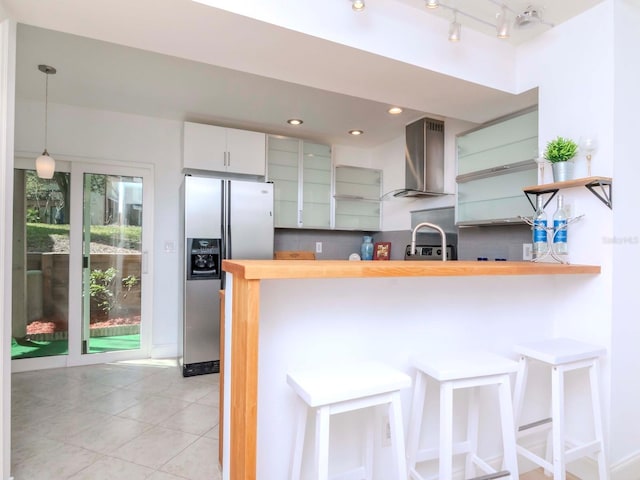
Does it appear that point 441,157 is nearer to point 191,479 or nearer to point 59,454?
point 191,479

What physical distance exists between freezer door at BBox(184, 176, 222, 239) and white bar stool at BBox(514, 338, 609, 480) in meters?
2.60

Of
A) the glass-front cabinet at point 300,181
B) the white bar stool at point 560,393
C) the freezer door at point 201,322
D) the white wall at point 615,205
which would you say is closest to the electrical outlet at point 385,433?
the white bar stool at point 560,393

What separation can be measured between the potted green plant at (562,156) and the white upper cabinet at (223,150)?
2.61 m

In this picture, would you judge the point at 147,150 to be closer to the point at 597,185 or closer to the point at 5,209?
the point at 5,209

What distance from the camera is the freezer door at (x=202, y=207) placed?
10.4 feet

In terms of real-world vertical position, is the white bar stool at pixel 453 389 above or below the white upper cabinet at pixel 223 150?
below

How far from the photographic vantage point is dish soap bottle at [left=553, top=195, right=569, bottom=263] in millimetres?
1889

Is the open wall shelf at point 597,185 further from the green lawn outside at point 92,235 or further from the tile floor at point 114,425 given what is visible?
the green lawn outside at point 92,235

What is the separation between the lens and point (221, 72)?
2580 millimetres

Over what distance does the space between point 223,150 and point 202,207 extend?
0.68 meters

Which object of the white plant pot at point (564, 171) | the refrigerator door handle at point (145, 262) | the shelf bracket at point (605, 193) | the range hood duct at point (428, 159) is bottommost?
the refrigerator door handle at point (145, 262)

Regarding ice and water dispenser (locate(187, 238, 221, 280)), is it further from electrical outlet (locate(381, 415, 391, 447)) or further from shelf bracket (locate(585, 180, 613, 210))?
shelf bracket (locate(585, 180, 613, 210))

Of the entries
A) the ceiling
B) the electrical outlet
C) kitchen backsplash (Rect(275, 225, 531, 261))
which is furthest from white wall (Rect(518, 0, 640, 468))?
the electrical outlet

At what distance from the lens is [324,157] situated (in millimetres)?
4098
